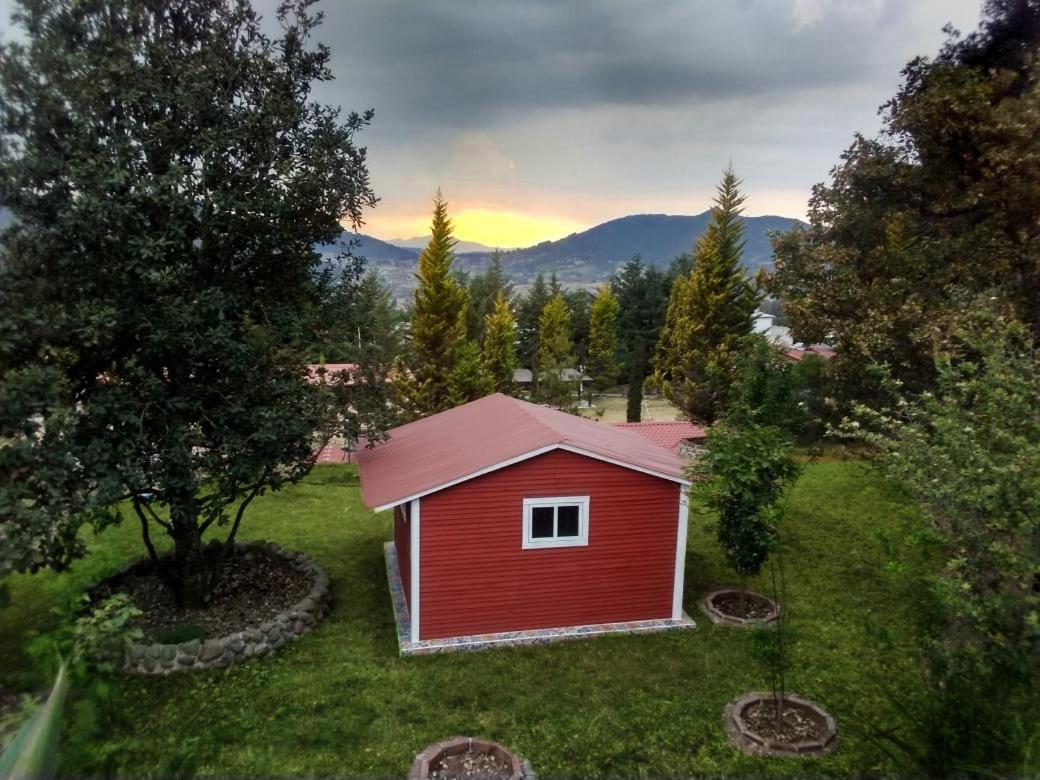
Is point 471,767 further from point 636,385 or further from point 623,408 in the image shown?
point 623,408

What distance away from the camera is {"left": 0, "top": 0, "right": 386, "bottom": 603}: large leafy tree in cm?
880

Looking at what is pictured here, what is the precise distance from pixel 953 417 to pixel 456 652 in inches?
301

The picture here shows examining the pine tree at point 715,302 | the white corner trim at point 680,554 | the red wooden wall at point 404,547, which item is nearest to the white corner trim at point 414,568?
the red wooden wall at point 404,547

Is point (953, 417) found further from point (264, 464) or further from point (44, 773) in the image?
point (264, 464)

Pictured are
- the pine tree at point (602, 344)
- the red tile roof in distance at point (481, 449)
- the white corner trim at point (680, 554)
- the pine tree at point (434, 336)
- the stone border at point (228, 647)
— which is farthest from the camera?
the pine tree at point (602, 344)

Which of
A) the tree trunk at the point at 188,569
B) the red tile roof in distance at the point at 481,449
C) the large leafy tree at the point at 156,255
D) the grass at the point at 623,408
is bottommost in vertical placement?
the grass at the point at 623,408

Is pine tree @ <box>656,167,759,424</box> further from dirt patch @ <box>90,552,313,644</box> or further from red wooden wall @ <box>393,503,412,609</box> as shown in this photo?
dirt patch @ <box>90,552,313,644</box>

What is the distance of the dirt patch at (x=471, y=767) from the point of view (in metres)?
7.35

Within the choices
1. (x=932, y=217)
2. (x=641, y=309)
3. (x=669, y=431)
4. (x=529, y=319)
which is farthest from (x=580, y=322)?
(x=932, y=217)

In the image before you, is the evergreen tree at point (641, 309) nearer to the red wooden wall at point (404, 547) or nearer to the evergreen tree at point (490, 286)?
the evergreen tree at point (490, 286)

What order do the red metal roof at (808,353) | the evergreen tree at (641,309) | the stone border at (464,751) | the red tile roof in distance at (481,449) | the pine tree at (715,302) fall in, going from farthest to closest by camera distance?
the evergreen tree at (641,309), the pine tree at (715,302), the red metal roof at (808,353), the red tile roof in distance at (481,449), the stone border at (464,751)

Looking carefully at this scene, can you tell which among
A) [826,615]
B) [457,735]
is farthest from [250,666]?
[826,615]

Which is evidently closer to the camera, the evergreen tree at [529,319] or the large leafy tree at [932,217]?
the large leafy tree at [932,217]

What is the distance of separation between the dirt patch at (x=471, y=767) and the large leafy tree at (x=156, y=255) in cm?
526
